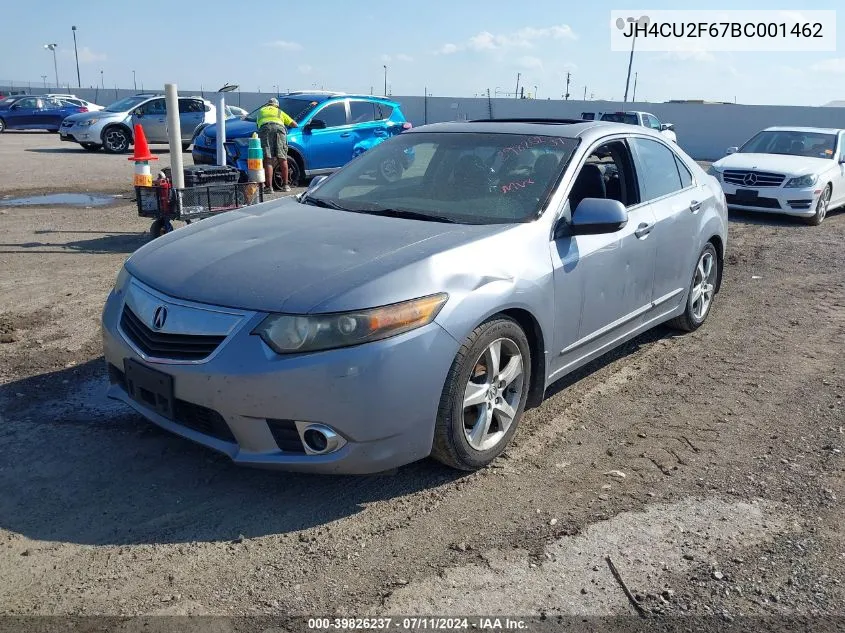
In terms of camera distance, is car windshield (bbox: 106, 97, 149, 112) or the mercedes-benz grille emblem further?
car windshield (bbox: 106, 97, 149, 112)

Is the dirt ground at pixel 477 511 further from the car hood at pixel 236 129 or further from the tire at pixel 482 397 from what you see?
the car hood at pixel 236 129

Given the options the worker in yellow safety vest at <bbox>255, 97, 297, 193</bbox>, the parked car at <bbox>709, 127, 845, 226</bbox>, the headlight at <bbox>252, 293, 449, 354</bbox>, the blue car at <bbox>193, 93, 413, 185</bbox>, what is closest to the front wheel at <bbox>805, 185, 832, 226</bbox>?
the parked car at <bbox>709, 127, 845, 226</bbox>

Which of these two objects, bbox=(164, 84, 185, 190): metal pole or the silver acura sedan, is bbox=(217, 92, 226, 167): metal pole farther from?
the silver acura sedan

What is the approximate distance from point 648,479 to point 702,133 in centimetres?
3149

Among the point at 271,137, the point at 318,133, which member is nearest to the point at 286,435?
the point at 271,137

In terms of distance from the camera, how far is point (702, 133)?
31891 mm

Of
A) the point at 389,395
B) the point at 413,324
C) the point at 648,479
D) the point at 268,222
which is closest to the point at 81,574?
the point at 389,395

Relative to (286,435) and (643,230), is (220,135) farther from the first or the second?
(286,435)

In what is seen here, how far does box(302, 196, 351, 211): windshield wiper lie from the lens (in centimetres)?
442

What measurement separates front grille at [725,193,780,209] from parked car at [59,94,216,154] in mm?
14955

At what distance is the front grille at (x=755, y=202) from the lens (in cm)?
1176

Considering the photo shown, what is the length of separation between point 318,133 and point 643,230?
35.2 feet

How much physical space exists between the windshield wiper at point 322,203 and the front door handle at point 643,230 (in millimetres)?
1806

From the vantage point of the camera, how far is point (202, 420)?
3.23 m
